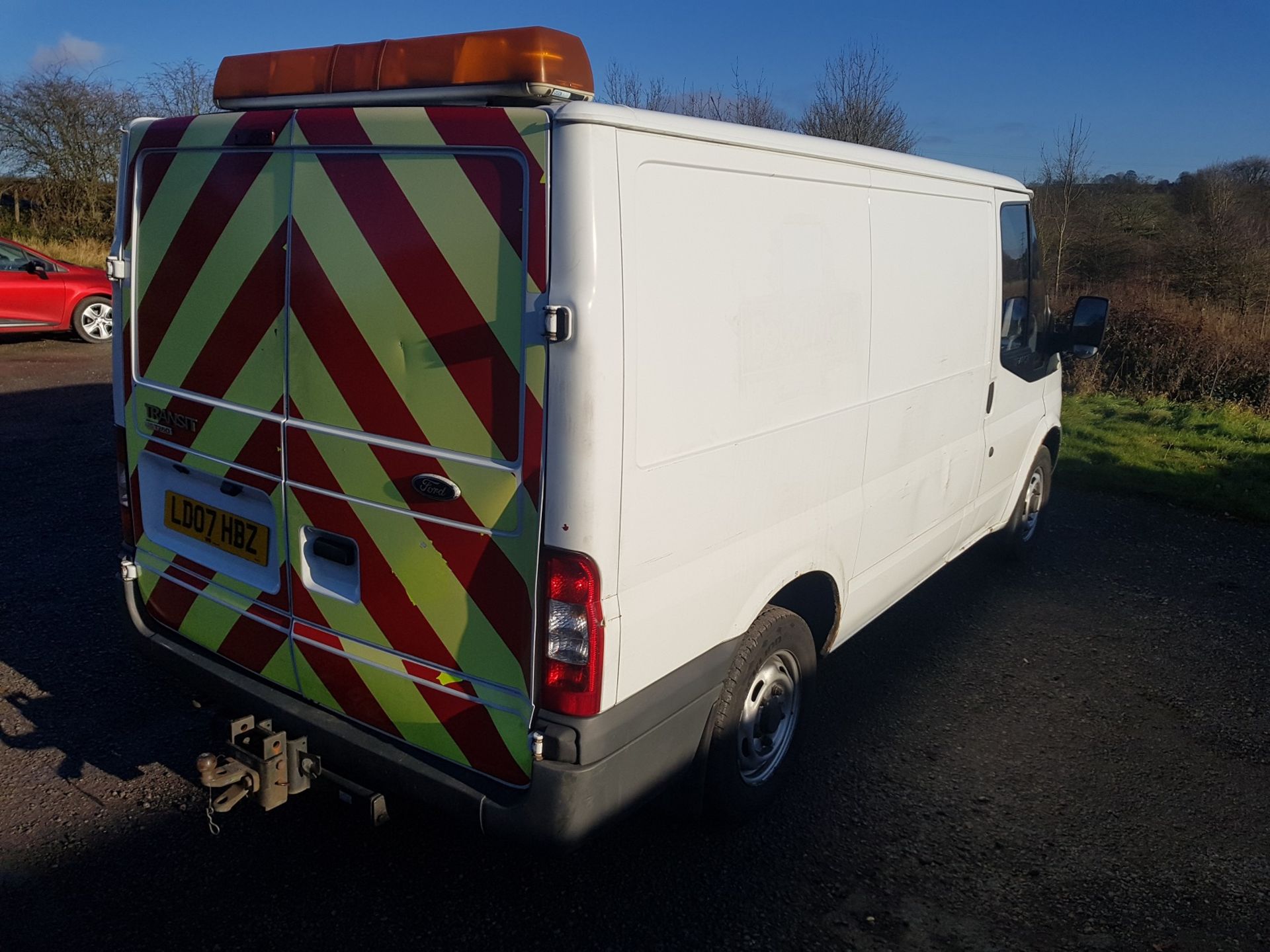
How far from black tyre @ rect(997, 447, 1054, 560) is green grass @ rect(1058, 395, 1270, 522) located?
2250mm

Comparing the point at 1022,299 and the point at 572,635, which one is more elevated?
the point at 1022,299

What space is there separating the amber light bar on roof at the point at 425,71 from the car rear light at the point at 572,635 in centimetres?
117

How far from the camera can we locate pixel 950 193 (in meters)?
4.16

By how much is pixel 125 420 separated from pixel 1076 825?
3.69 m

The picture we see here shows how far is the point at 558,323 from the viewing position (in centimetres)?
229

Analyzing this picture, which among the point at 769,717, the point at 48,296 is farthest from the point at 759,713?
the point at 48,296

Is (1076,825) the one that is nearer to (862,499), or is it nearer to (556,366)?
(862,499)

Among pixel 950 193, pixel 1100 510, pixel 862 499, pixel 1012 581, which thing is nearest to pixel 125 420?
pixel 862 499

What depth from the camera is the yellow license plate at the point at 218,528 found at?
3057 millimetres

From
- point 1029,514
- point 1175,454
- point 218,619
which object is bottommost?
point 1175,454

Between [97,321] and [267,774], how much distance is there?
1351 centimetres

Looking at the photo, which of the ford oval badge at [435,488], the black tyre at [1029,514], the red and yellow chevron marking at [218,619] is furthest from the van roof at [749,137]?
the black tyre at [1029,514]

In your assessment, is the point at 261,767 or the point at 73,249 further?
the point at 73,249

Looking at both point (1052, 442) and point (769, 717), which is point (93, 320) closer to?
point (1052, 442)
